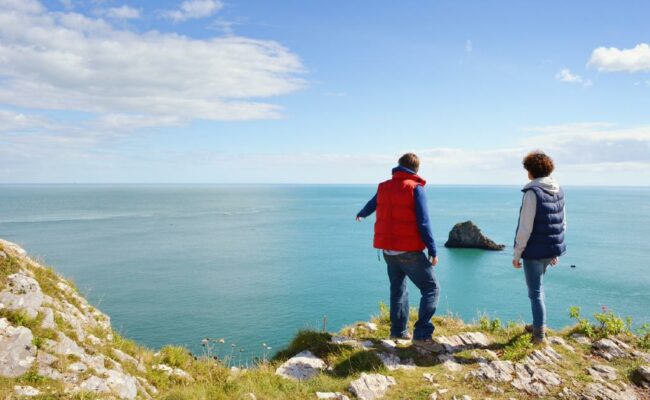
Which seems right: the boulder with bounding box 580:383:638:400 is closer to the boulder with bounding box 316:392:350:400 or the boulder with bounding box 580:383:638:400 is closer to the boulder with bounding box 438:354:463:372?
the boulder with bounding box 438:354:463:372

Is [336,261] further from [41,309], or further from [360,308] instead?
[41,309]

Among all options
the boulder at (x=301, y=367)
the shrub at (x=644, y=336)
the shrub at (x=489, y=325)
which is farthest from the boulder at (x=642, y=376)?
the boulder at (x=301, y=367)

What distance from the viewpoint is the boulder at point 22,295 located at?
594 centimetres

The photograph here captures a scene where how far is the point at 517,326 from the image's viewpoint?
8180mm

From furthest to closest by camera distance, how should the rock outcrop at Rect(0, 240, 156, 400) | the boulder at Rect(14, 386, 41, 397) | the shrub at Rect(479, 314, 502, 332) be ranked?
the shrub at Rect(479, 314, 502, 332) → the rock outcrop at Rect(0, 240, 156, 400) → the boulder at Rect(14, 386, 41, 397)

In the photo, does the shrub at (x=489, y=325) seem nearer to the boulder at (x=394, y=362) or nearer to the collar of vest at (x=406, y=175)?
the boulder at (x=394, y=362)

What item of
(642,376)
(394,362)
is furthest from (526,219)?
(394,362)

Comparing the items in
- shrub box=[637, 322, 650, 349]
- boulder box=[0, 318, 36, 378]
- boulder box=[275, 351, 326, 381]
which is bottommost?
boulder box=[275, 351, 326, 381]

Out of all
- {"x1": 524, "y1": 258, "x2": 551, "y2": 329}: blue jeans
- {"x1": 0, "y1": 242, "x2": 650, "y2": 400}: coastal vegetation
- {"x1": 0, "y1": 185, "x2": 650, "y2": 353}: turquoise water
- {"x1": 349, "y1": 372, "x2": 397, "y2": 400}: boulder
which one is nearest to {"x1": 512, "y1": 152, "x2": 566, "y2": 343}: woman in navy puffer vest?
{"x1": 524, "y1": 258, "x2": 551, "y2": 329}: blue jeans

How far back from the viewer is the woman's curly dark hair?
655cm

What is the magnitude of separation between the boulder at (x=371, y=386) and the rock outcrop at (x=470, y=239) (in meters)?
76.4

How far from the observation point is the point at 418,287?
636 cm

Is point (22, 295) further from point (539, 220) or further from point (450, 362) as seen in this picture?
point (539, 220)

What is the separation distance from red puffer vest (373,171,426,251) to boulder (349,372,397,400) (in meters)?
1.98
